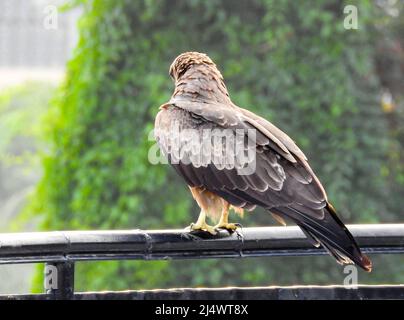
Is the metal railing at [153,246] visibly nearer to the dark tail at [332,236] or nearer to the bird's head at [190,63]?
the dark tail at [332,236]

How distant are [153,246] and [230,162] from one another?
1232 mm

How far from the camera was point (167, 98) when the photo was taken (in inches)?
285

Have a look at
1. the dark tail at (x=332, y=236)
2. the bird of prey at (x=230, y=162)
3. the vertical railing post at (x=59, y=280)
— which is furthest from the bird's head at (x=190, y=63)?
the vertical railing post at (x=59, y=280)

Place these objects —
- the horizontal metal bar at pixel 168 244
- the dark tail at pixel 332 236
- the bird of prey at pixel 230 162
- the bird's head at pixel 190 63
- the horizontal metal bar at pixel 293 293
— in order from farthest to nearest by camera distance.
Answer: the bird's head at pixel 190 63
the bird of prey at pixel 230 162
the dark tail at pixel 332 236
the horizontal metal bar at pixel 293 293
the horizontal metal bar at pixel 168 244

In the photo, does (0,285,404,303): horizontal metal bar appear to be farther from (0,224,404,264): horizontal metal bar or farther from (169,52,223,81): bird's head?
(169,52,223,81): bird's head

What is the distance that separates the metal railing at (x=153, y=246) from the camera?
2666 mm

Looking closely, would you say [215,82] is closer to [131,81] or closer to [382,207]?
[131,81]

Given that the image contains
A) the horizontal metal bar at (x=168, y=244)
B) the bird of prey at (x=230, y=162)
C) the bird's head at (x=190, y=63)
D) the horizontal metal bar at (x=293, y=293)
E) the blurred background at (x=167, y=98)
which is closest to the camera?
the horizontal metal bar at (x=168, y=244)

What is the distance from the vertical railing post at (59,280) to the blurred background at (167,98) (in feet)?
14.7

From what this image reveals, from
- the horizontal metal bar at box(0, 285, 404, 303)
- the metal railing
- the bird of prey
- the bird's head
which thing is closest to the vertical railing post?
the metal railing

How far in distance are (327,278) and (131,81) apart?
2.36 metres

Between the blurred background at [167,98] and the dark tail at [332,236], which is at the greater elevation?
the blurred background at [167,98]
